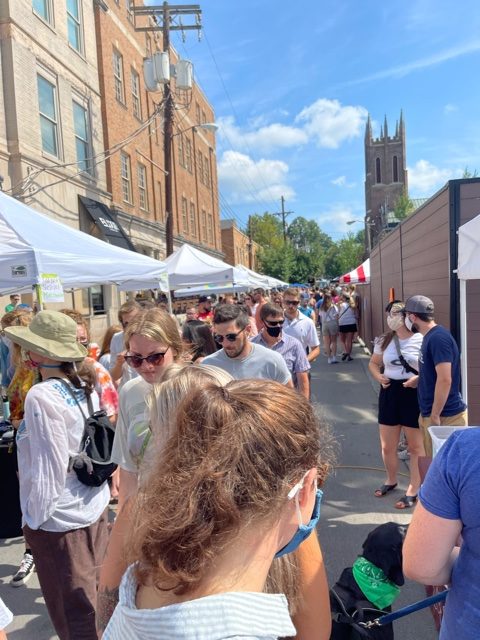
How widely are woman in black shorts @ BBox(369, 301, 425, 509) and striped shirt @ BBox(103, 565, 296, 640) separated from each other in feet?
12.0

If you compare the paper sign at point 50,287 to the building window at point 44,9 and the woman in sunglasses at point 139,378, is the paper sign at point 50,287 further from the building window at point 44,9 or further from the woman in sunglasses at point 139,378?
the building window at point 44,9

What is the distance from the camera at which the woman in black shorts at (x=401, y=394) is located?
4.24m

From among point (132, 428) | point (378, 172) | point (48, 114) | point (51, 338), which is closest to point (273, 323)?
point (51, 338)

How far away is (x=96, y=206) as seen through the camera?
50.1 feet

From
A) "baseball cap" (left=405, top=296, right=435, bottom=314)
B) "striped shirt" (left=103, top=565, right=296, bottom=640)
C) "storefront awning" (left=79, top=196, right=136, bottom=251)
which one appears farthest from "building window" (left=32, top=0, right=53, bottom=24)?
"striped shirt" (left=103, top=565, right=296, bottom=640)

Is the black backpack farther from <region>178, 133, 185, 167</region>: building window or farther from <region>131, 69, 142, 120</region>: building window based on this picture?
<region>178, 133, 185, 167</region>: building window

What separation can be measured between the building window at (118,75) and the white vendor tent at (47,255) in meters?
14.6

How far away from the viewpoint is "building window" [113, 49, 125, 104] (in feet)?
57.7

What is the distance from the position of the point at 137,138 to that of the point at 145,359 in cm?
1906

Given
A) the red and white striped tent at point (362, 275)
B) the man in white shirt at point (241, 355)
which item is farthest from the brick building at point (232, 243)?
the man in white shirt at point (241, 355)

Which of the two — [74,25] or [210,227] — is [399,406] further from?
[210,227]

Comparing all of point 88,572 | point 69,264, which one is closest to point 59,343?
point 88,572

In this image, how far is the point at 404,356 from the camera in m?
4.26

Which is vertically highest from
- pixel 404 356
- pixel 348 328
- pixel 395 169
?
pixel 395 169
